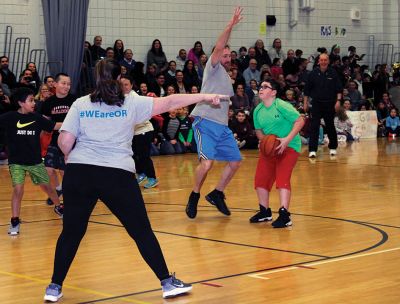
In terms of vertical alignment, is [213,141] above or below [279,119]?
below

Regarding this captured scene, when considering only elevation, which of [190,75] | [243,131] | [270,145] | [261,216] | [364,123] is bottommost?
[364,123]

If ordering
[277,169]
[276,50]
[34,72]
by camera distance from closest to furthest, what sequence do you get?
[277,169], [34,72], [276,50]

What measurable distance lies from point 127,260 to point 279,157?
101 inches

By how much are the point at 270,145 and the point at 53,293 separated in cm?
389

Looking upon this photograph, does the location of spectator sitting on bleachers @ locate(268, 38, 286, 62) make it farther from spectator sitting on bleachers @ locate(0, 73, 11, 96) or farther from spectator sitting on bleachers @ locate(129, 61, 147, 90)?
spectator sitting on bleachers @ locate(0, 73, 11, 96)

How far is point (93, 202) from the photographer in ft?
22.1

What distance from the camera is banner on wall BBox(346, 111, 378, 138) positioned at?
2503 centimetres

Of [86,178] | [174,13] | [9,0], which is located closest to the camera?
[86,178]

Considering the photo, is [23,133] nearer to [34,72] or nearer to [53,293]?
[53,293]

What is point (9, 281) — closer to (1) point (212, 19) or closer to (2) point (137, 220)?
(2) point (137, 220)

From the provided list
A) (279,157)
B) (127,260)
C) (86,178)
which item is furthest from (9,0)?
(86,178)

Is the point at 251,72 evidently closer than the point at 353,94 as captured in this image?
Yes

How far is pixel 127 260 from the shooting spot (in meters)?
8.30

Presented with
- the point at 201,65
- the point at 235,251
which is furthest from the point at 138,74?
the point at 235,251
